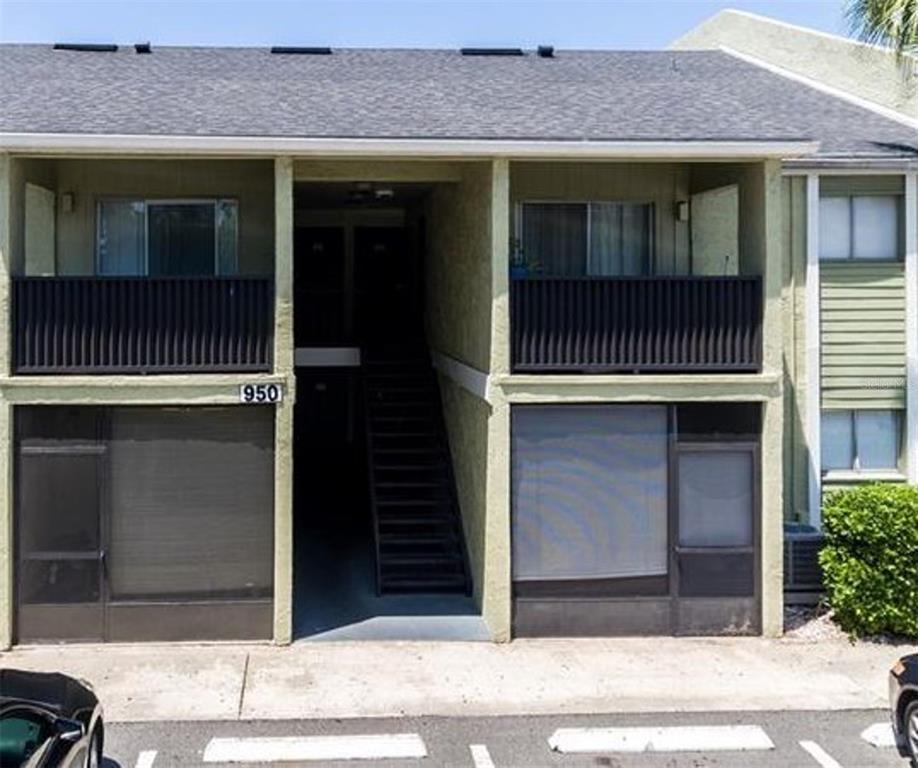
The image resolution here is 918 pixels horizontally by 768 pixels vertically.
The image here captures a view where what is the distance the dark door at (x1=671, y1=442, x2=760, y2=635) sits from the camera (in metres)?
12.0

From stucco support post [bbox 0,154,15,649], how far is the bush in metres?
9.46

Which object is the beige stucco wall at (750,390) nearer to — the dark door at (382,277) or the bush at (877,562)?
the bush at (877,562)

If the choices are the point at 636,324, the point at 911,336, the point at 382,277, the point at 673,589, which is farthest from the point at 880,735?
the point at 382,277

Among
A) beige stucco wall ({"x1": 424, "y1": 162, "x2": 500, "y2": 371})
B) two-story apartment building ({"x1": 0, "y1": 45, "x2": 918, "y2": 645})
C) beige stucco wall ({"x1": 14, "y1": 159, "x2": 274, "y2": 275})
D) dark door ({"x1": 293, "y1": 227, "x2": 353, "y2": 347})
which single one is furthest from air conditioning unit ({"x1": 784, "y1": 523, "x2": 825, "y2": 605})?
dark door ({"x1": 293, "y1": 227, "x2": 353, "y2": 347})

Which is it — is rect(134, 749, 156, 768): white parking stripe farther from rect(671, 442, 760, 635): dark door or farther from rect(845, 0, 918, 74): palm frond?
rect(845, 0, 918, 74): palm frond

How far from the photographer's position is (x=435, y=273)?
16.9 meters

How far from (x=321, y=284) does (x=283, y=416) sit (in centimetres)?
862

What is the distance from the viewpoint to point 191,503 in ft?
38.3

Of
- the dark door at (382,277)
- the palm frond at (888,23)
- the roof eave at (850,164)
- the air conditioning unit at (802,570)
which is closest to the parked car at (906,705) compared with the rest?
the air conditioning unit at (802,570)

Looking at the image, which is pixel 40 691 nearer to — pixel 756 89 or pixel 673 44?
pixel 756 89

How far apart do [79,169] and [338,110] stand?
362 cm

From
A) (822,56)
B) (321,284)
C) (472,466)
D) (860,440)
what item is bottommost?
(472,466)

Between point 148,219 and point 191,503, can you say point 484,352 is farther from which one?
point 148,219

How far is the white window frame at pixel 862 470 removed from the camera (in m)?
13.9
